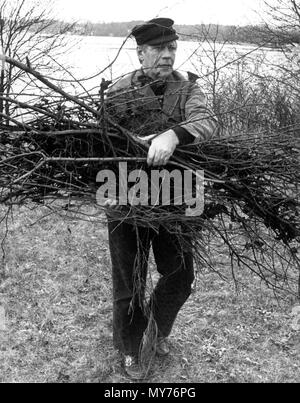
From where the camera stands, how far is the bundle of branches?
7.47 ft

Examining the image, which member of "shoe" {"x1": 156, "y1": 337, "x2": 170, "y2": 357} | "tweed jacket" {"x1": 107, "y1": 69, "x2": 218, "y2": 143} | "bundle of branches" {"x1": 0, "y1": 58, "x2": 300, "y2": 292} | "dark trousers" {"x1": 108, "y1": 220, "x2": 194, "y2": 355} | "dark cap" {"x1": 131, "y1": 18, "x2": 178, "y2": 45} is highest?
"dark cap" {"x1": 131, "y1": 18, "x2": 178, "y2": 45}

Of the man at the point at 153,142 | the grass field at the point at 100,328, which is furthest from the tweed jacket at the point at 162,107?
the grass field at the point at 100,328

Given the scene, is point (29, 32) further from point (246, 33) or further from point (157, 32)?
point (157, 32)

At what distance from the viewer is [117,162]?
235cm

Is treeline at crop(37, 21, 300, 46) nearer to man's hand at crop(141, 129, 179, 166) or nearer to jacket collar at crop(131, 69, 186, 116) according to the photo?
jacket collar at crop(131, 69, 186, 116)

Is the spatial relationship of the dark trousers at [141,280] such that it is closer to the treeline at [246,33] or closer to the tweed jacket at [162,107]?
the tweed jacket at [162,107]

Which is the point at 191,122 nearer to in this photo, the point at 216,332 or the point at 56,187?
the point at 56,187

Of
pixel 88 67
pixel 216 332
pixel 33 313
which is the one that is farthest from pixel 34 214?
pixel 88 67

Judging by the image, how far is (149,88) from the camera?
262cm

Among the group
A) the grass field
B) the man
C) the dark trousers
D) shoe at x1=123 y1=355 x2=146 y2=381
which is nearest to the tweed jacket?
the man

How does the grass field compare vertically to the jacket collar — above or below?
below

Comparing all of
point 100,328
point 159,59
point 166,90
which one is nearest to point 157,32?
point 159,59

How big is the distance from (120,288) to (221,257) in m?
2.25

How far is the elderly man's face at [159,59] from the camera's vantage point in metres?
2.59
